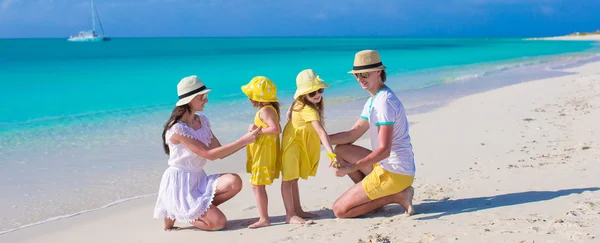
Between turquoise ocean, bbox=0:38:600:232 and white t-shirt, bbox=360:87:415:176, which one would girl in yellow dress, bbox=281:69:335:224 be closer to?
white t-shirt, bbox=360:87:415:176

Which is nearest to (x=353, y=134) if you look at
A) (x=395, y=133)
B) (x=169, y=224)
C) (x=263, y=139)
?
(x=395, y=133)

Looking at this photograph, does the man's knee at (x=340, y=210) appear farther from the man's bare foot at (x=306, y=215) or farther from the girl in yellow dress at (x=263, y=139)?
the girl in yellow dress at (x=263, y=139)

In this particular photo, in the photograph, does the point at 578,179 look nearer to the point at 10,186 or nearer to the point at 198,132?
the point at 198,132

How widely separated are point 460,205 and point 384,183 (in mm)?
714

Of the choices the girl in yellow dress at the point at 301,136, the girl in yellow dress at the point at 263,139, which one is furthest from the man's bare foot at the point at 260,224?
the girl in yellow dress at the point at 301,136

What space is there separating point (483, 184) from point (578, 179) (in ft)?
2.66

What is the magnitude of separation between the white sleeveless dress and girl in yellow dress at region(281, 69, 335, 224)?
599 mm

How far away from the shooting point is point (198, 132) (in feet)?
14.8

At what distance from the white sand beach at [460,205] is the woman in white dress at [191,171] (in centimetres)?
16

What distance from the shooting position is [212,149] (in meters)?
4.43

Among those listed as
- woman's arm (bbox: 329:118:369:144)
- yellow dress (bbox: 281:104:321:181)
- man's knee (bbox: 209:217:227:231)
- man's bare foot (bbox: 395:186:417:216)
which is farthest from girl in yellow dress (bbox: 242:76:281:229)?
man's bare foot (bbox: 395:186:417:216)

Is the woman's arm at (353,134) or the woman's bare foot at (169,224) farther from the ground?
the woman's arm at (353,134)

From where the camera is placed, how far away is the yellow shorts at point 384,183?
4.43 m

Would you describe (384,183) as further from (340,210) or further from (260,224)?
(260,224)
